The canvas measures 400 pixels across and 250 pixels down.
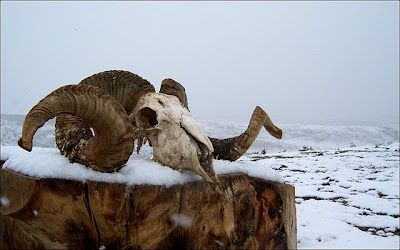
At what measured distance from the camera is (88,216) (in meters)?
1.74

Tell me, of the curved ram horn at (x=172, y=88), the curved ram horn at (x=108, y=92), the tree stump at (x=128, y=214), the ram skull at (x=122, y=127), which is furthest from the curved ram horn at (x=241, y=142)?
the curved ram horn at (x=108, y=92)

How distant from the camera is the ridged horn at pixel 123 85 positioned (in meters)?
2.43

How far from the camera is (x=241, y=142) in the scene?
2.48 meters

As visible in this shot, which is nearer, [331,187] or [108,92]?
[108,92]

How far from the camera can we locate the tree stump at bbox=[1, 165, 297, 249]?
1.68 meters

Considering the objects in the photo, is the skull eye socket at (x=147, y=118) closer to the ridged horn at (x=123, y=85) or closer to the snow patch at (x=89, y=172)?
the ridged horn at (x=123, y=85)

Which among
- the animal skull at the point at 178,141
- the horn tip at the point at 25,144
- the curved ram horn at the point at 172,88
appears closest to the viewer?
the horn tip at the point at 25,144

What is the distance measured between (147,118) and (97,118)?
698 millimetres

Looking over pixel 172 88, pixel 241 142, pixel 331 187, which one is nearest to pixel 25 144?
pixel 172 88

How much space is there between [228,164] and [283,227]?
63 centimetres

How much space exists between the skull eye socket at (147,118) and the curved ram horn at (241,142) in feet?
1.82

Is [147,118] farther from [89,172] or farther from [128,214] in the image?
[128,214]

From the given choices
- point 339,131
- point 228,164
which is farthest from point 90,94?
point 339,131

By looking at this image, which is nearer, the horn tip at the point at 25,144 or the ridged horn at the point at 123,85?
the horn tip at the point at 25,144
